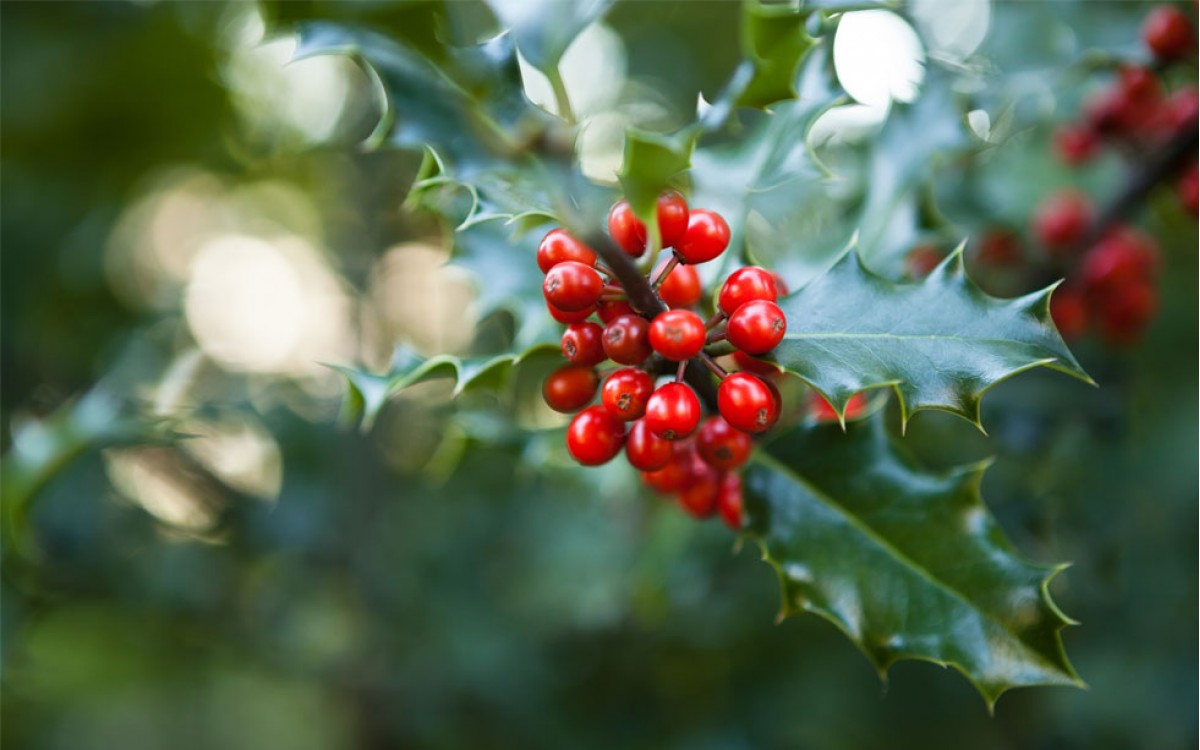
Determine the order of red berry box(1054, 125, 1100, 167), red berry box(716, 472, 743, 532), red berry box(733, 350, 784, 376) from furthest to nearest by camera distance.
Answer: red berry box(1054, 125, 1100, 167), red berry box(716, 472, 743, 532), red berry box(733, 350, 784, 376)

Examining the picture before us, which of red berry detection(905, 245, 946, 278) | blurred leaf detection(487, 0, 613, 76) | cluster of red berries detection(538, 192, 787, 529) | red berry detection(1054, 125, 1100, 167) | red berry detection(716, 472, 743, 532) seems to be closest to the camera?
blurred leaf detection(487, 0, 613, 76)

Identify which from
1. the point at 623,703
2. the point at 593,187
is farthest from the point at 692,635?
the point at 593,187

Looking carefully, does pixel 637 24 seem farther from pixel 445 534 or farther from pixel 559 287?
pixel 559 287

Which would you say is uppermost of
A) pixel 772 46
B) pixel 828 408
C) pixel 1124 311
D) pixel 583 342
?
pixel 772 46

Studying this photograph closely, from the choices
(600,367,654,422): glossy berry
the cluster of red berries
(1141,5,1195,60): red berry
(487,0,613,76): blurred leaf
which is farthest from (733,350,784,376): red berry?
(1141,5,1195,60): red berry

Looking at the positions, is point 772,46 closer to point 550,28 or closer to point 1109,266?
point 550,28

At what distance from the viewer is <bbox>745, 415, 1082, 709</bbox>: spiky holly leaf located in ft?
2.97

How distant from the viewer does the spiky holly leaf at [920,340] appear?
0.84 metres

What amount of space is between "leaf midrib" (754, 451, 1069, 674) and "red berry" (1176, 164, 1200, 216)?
103 cm

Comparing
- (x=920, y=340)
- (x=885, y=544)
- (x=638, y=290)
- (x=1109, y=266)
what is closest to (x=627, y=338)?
(x=638, y=290)

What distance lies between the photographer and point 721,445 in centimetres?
100

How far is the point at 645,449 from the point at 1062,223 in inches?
53.2

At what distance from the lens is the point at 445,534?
9.98 feet

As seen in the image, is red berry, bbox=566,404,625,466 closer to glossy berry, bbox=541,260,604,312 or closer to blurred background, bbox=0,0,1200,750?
glossy berry, bbox=541,260,604,312
